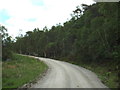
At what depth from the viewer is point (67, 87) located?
20.9m

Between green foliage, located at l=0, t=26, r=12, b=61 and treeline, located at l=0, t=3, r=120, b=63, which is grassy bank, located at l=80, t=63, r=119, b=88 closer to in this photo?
treeline, located at l=0, t=3, r=120, b=63

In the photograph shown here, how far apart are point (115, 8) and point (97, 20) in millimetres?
12454

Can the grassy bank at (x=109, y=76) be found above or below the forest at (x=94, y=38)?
below

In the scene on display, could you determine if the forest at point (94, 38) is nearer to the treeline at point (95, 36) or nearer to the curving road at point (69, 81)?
the treeline at point (95, 36)

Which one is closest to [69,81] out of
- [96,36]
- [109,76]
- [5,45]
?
[109,76]

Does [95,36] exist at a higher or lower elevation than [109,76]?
higher

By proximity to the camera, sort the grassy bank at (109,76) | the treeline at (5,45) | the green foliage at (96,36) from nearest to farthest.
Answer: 1. the grassy bank at (109,76)
2. the green foliage at (96,36)
3. the treeline at (5,45)

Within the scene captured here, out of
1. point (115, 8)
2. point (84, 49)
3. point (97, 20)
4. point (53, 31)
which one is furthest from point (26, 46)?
point (115, 8)

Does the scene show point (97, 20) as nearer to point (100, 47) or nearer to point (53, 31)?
point (100, 47)

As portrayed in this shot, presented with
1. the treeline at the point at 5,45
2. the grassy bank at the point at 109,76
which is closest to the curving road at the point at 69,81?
the grassy bank at the point at 109,76

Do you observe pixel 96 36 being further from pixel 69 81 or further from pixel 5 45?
pixel 5 45

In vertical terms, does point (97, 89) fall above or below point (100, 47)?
below

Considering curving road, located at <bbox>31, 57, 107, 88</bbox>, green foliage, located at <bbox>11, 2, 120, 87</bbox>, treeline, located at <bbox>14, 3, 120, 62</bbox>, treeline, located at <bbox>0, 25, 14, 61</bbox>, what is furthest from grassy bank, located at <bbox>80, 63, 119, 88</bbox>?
treeline, located at <bbox>0, 25, 14, 61</bbox>

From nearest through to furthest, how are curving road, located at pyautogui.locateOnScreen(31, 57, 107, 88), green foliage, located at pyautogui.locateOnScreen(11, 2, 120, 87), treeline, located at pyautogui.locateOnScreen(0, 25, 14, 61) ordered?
1. curving road, located at pyautogui.locateOnScreen(31, 57, 107, 88)
2. green foliage, located at pyautogui.locateOnScreen(11, 2, 120, 87)
3. treeline, located at pyautogui.locateOnScreen(0, 25, 14, 61)
